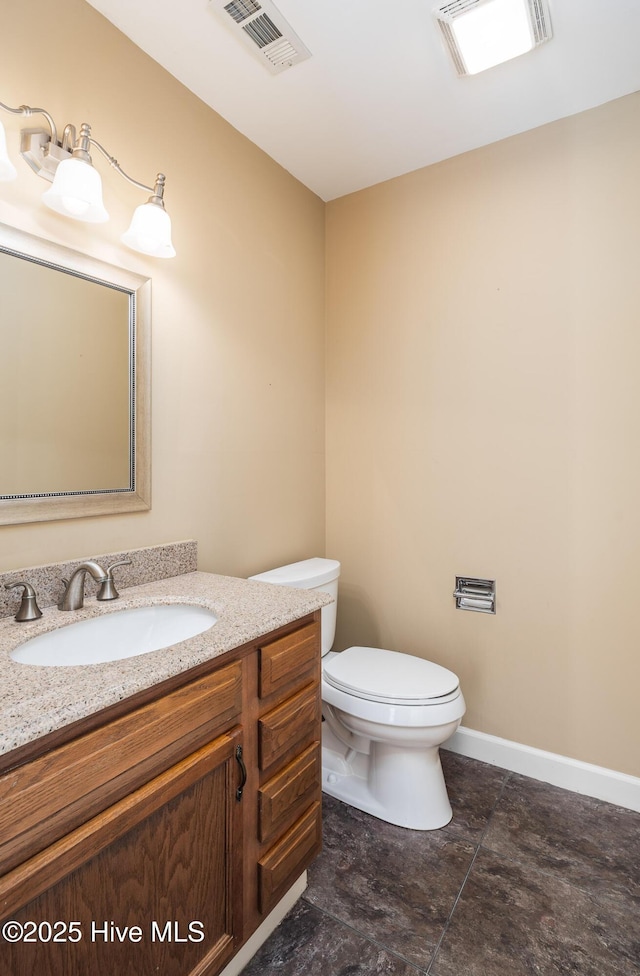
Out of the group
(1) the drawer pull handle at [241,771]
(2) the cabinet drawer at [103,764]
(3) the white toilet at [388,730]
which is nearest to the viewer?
(2) the cabinet drawer at [103,764]

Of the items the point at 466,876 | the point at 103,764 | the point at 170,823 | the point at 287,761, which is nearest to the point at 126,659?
the point at 103,764

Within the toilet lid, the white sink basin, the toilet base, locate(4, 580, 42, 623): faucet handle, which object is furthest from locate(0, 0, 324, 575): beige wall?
Answer: the toilet base

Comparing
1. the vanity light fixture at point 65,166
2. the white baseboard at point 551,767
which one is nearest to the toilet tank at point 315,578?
the white baseboard at point 551,767

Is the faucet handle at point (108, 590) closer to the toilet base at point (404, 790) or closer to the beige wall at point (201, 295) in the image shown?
the beige wall at point (201, 295)

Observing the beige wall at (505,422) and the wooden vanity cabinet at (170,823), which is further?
the beige wall at (505,422)

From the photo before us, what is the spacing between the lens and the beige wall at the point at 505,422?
1.76 m

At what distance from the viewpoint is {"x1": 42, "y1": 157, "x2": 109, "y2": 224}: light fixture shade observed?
117 centimetres

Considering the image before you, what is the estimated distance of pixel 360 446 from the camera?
233 centimetres

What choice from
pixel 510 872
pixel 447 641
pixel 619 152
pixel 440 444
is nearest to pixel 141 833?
pixel 510 872

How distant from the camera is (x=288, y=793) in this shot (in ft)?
3.98

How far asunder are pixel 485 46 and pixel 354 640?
230cm

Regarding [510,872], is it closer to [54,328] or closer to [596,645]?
[596,645]

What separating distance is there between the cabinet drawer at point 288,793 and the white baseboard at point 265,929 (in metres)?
0.24

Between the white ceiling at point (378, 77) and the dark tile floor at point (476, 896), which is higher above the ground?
the white ceiling at point (378, 77)
